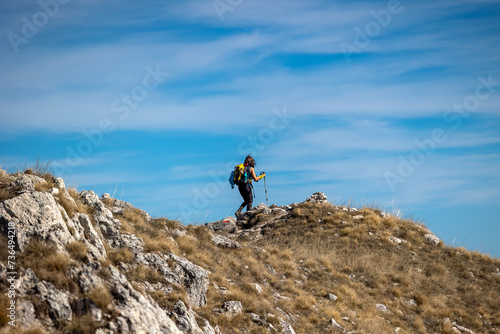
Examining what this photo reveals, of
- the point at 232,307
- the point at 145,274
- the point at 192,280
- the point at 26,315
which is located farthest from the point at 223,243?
the point at 26,315

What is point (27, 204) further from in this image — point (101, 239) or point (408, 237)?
point (408, 237)

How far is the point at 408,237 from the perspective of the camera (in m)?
24.3

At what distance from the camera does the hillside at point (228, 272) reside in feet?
31.2

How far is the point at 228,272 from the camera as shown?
15.5 meters

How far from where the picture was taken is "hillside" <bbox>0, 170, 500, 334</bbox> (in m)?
9.52

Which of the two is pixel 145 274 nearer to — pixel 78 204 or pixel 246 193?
pixel 78 204

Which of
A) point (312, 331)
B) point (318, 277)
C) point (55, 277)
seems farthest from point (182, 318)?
point (318, 277)

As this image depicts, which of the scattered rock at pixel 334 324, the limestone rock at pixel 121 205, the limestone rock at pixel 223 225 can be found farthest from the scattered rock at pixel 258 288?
the limestone rock at pixel 223 225

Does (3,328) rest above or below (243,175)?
below

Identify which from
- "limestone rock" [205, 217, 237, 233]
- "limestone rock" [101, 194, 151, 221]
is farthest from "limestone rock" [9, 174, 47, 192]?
"limestone rock" [205, 217, 237, 233]

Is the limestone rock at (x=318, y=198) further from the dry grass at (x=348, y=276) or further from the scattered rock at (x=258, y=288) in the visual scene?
the scattered rock at (x=258, y=288)

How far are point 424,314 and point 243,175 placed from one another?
11.5 meters

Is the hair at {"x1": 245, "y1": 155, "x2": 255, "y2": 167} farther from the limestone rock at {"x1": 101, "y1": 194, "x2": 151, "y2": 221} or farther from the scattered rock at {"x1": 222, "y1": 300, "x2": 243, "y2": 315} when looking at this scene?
the scattered rock at {"x1": 222, "y1": 300, "x2": 243, "y2": 315}

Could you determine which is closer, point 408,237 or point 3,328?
point 3,328
